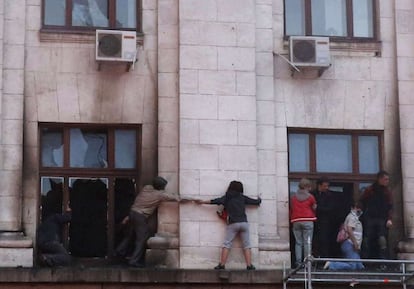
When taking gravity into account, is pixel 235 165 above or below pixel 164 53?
below

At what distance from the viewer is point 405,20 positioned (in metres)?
25.5

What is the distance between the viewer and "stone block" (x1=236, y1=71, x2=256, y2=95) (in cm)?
2431

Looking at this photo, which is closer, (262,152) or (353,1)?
(262,152)

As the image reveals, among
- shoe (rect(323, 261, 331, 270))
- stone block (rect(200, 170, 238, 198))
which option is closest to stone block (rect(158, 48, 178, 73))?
stone block (rect(200, 170, 238, 198))

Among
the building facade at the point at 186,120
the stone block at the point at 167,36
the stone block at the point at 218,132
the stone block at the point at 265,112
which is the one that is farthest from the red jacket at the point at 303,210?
the stone block at the point at 167,36

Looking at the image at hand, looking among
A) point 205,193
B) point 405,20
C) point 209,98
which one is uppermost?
point 405,20

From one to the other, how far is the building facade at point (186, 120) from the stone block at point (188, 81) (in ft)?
0.13

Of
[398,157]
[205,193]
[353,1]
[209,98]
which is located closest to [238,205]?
[205,193]

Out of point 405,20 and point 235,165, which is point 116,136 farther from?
point 405,20

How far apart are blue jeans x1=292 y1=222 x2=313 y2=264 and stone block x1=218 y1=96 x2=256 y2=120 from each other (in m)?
2.34

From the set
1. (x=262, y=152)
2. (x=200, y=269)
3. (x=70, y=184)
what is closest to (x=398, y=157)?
(x=262, y=152)

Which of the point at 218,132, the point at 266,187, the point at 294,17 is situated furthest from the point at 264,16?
the point at 266,187

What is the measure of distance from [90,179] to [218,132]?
2.72 meters

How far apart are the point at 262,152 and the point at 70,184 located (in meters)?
3.89
